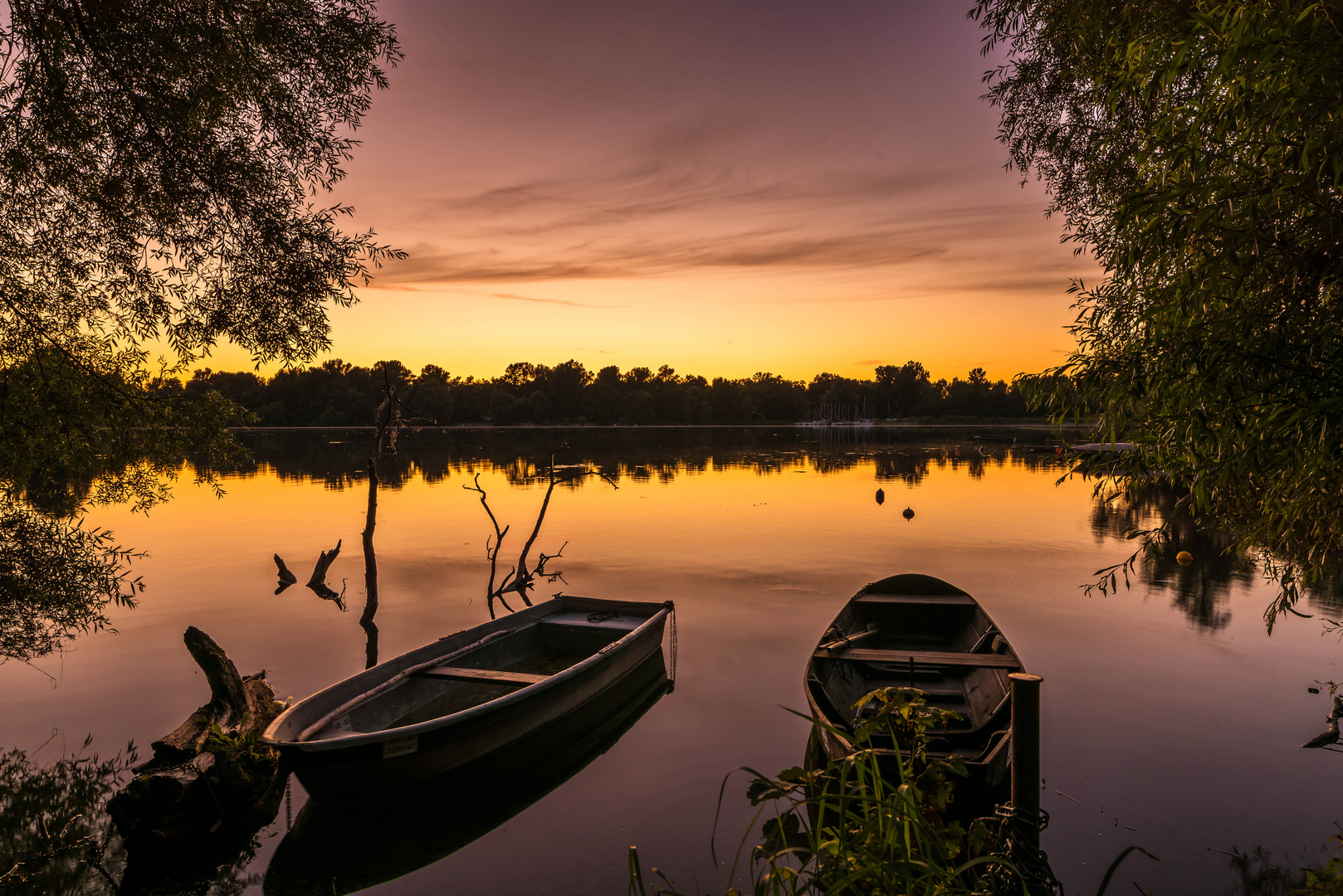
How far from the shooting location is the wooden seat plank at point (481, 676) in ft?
30.2

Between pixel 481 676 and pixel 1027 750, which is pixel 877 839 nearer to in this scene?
pixel 1027 750

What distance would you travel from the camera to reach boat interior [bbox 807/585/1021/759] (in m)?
7.60

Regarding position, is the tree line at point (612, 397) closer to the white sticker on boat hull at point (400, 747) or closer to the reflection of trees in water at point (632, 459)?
the reflection of trees in water at point (632, 459)

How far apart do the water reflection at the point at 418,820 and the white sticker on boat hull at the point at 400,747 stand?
25.9 inches

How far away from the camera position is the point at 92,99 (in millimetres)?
7258

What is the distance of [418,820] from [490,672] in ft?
6.08

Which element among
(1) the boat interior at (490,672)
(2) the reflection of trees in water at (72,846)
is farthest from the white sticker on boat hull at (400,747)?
(2) the reflection of trees in water at (72,846)

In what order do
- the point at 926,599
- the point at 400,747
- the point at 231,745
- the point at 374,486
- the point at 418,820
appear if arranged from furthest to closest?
1. the point at 374,486
2. the point at 926,599
3. the point at 418,820
4. the point at 231,745
5. the point at 400,747

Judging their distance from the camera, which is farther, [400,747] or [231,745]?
[231,745]

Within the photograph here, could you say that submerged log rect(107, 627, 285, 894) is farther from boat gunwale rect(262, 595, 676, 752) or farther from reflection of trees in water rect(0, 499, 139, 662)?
reflection of trees in water rect(0, 499, 139, 662)

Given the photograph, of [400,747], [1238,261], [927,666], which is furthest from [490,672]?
[1238,261]

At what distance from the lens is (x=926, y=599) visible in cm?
1220

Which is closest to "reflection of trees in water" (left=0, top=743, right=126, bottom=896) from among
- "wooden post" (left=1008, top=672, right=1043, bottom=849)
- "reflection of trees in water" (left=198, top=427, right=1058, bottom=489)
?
"wooden post" (left=1008, top=672, right=1043, bottom=849)

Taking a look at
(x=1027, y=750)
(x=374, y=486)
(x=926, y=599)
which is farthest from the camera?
(x=374, y=486)
